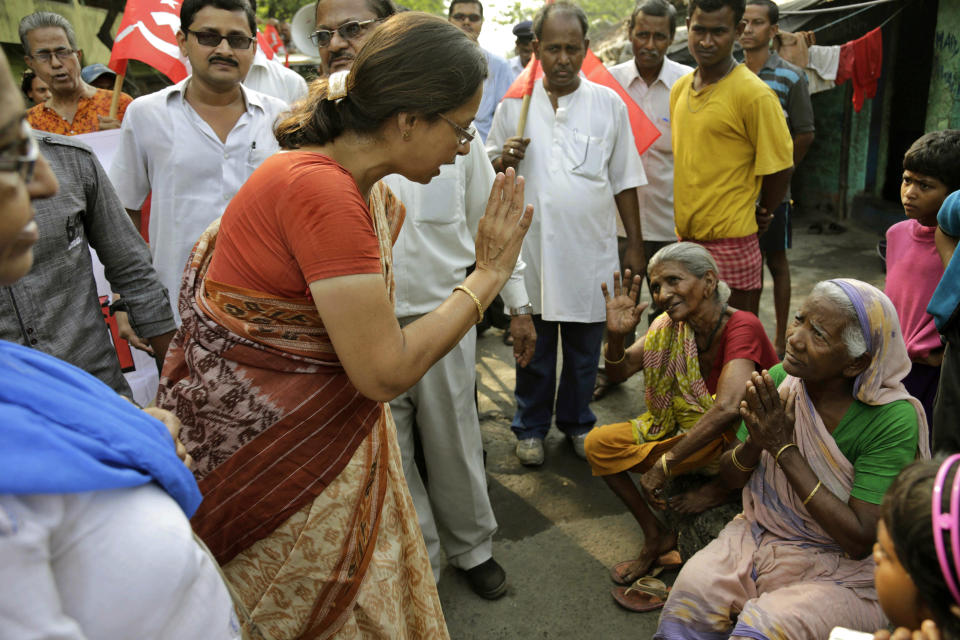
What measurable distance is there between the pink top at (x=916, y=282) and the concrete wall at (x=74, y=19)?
37.8ft

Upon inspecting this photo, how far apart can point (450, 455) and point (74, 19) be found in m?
13.5

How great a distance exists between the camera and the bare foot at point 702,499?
273cm

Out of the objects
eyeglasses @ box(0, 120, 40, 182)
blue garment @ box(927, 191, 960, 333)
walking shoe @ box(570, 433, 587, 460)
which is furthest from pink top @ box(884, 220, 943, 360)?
eyeglasses @ box(0, 120, 40, 182)

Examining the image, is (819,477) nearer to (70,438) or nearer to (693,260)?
(693,260)

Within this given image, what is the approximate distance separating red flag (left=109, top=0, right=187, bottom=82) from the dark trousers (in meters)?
2.81

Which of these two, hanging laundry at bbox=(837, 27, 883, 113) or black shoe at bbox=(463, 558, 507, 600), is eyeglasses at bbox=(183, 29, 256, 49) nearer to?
black shoe at bbox=(463, 558, 507, 600)

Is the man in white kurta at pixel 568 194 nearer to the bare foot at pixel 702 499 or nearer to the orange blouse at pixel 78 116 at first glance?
the bare foot at pixel 702 499

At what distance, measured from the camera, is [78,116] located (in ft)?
15.5

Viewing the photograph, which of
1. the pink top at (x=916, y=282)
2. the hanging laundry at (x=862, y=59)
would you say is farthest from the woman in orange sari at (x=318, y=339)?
the hanging laundry at (x=862, y=59)

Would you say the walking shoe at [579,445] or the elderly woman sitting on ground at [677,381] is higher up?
the elderly woman sitting on ground at [677,381]

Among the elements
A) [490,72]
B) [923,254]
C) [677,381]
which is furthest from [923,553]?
[490,72]

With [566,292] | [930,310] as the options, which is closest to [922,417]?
[930,310]

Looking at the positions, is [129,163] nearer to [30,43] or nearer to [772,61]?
[30,43]

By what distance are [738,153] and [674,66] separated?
1.19 m
